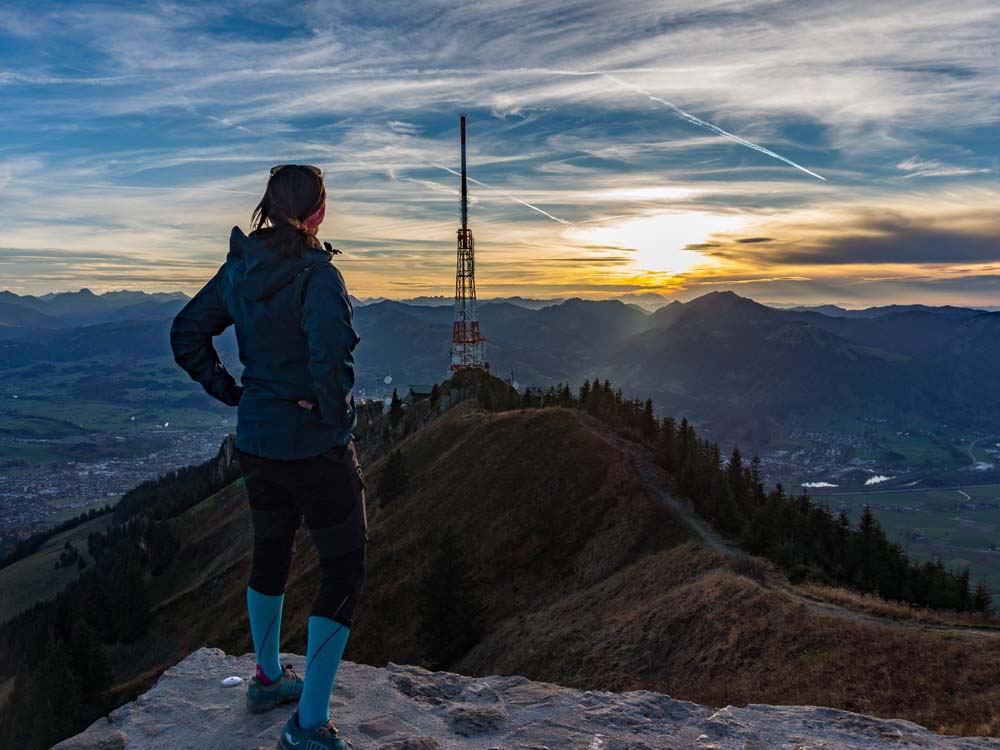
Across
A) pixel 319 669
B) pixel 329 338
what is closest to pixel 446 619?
pixel 319 669

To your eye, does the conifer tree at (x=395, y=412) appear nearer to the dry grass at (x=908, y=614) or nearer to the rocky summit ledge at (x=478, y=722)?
the dry grass at (x=908, y=614)

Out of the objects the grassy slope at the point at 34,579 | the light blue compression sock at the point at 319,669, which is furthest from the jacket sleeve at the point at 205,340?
the grassy slope at the point at 34,579

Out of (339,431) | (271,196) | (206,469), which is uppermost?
(271,196)

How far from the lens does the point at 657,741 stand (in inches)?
262

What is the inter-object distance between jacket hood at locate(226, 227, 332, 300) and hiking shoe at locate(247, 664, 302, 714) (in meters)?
4.12

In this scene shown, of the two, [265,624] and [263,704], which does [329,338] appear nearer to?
[265,624]

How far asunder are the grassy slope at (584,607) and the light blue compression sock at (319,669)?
9.43 meters

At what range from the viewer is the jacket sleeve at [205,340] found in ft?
20.1

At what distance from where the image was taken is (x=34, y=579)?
399 feet

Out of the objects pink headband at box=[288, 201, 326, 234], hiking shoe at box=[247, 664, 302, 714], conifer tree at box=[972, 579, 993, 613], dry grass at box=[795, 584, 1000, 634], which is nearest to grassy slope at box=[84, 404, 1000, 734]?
dry grass at box=[795, 584, 1000, 634]

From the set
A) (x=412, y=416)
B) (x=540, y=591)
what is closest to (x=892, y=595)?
(x=540, y=591)

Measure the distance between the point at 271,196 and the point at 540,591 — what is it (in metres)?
30.8

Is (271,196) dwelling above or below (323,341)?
above

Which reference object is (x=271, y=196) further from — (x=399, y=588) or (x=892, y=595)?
(x=399, y=588)
